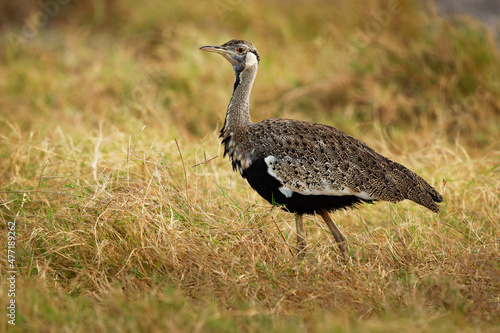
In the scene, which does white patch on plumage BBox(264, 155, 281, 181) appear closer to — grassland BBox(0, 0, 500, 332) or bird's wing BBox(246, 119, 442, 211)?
bird's wing BBox(246, 119, 442, 211)

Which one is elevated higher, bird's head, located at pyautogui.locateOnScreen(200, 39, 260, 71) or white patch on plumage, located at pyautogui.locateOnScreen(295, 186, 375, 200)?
bird's head, located at pyautogui.locateOnScreen(200, 39, 260, 71)

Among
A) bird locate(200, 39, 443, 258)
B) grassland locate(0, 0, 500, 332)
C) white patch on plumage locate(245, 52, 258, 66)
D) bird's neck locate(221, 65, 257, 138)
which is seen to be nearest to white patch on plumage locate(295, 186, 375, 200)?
bird locate(200, 39, 443, 258)

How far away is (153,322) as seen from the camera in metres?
3.03

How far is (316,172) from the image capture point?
160 inches

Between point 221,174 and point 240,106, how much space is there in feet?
3.34

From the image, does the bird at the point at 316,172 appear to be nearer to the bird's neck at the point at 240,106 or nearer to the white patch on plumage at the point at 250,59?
the bird's neck at the point at 240,106

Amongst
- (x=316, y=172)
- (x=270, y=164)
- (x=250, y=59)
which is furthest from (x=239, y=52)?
(x=316, y=172)

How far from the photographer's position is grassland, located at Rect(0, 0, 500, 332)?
11.1ft

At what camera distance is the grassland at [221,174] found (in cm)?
338

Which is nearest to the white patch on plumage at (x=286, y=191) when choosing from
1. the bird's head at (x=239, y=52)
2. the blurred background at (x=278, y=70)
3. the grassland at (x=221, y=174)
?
the grassland at (x=221, y=174)

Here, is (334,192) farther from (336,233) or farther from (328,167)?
(336,233)

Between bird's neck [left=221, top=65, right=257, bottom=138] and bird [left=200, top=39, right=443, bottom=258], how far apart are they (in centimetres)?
12

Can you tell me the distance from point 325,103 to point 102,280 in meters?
4.96

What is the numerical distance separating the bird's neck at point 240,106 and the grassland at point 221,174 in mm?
440
